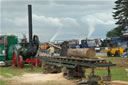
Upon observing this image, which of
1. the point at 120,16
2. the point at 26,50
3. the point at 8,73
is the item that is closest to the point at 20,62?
the point at 26,50

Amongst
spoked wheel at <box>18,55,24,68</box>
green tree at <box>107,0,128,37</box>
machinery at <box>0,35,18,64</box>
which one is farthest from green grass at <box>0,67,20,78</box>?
green tree at <box>107,0,128,37</box>

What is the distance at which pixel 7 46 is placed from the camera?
2031 cm

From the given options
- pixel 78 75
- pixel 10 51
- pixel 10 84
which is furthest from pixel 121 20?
pixel 10 84

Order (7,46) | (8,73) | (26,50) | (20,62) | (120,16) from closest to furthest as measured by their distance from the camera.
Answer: (8,73)
(26,50)
(20,62)
(7,46)
(120,16)

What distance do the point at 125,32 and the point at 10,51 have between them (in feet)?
43.9

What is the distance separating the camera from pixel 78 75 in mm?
10930

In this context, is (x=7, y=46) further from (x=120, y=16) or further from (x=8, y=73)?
(x=120, y=16)

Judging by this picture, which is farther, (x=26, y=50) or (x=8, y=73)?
(x=26, y=50)

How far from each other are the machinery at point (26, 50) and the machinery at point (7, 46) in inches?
49.1

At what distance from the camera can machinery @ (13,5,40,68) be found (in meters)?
16.5

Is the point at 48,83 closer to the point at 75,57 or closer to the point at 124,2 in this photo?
the point at 75,57

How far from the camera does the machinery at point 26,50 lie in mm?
16530

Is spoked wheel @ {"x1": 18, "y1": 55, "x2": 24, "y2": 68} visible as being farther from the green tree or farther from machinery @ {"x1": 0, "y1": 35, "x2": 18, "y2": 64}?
the green tree

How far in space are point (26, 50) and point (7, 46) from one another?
3.69 metres
